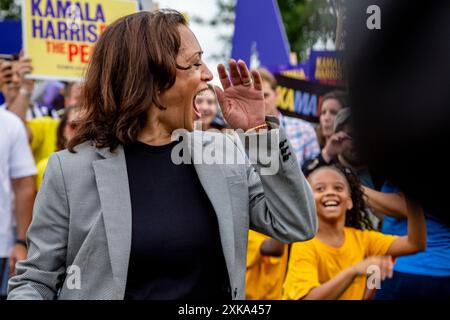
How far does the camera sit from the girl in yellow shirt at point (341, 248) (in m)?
3.81

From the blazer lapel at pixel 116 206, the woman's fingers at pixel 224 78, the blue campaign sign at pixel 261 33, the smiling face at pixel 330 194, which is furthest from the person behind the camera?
the blue campaign sign at pixel 261 33

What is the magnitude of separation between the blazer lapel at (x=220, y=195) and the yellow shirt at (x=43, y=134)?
11.0ft

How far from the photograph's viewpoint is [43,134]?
5445 millimetres

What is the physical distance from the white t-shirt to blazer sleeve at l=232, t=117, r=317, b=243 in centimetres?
255

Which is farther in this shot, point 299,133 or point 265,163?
point 299,133

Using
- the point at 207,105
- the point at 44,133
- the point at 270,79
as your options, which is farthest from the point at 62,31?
the point at 270,79

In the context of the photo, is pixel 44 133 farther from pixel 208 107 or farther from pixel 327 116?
pixel 327 116

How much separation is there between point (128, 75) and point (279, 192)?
587 mm

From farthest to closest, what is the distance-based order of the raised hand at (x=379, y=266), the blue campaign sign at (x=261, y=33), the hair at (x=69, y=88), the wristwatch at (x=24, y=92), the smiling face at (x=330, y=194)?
the blue campaign sign at (x=261, y=33) → the hair at (x=69, y=88) → the wristwatch at (x=24, y=92) → the smiling face at (x=330, y=194) → the raised hand at (x=379, y=266)

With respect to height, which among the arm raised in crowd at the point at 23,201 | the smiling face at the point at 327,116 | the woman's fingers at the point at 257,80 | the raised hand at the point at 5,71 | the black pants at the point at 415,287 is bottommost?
the black pants at the point at 415,287

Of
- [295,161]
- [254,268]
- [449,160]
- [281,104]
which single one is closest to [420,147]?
[449,160]

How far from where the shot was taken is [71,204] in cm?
215

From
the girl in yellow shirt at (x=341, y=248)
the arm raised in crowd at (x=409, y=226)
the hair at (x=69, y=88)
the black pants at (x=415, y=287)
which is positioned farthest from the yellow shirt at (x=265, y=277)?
the hair at (x=69, y=88)

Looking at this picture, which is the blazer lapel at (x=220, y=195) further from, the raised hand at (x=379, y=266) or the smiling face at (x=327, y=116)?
the smiling face at (x=327, y=116)
